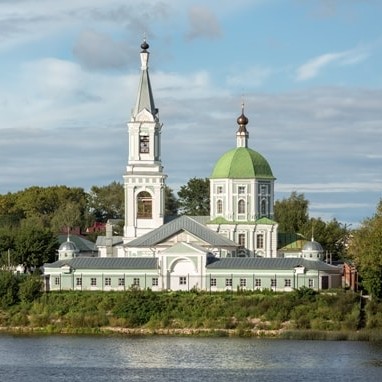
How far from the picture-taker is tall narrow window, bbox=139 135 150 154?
287ft

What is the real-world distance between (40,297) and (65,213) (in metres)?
47.1

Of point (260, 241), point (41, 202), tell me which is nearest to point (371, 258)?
point (260, 241)

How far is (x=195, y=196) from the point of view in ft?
393

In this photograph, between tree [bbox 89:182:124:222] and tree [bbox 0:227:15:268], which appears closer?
tree [bbox 0:227:15:268]

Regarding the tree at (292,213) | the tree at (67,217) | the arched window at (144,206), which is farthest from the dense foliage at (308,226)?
the tree at (67,217)

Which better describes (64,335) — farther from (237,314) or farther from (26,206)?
(26,206)

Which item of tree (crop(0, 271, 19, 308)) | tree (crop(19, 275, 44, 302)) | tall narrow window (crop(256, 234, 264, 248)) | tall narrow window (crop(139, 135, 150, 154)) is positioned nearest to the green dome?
tall narrow window (crop(256, 234, 264, 248))

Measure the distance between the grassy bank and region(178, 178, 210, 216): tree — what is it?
139ft

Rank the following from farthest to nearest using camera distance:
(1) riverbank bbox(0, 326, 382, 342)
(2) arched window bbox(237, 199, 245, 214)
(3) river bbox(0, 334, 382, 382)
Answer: (2) arched window bbox(237, 199, 245, 214)
(1) riverbank bbox(0, 326, 382, 342)
(3) river bbox(0, 334, 382, 382)

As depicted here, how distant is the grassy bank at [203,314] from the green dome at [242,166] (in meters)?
12.8

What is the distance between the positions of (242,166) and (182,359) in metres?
30.0

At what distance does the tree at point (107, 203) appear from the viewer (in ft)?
443

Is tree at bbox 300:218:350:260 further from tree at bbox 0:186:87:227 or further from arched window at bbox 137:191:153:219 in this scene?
tree at bbox 0:186:87:227

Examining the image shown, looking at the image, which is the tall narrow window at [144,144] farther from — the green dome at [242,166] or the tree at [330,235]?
the tree at [330,235]
